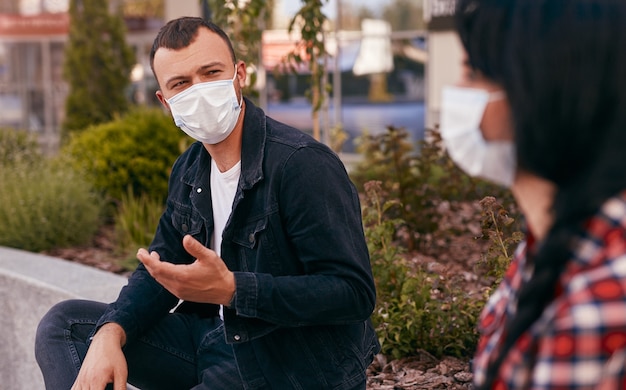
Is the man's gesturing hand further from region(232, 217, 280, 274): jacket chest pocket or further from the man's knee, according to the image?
the man's knee

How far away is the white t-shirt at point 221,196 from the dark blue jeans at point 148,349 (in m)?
0.18

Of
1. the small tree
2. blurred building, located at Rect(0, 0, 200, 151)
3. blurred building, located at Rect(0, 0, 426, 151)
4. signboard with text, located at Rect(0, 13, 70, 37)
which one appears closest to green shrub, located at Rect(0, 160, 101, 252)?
blurred building, located at Rect(0, 0, 426, 151)

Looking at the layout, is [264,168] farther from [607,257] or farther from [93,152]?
[93,152]

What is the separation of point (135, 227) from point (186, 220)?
3.05 m

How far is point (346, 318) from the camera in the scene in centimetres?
218

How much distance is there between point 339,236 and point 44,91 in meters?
16.0

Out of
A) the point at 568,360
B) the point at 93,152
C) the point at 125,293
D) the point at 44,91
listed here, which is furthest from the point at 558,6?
the point at 44,91

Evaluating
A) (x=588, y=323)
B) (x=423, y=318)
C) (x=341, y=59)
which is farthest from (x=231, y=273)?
(x=341, y=59)

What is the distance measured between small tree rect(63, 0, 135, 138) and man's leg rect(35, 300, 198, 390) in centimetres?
909

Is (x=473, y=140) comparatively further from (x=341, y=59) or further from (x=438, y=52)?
(x=341, y=59)

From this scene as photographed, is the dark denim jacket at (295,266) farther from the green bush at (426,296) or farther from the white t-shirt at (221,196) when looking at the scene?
the green bush at (426,296)

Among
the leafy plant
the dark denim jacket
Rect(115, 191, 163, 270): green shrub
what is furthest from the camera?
Rect(115, 191, 163, 270): green shrub

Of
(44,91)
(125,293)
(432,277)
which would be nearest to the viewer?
(125,293)

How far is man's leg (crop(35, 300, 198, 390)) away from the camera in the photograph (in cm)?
255
